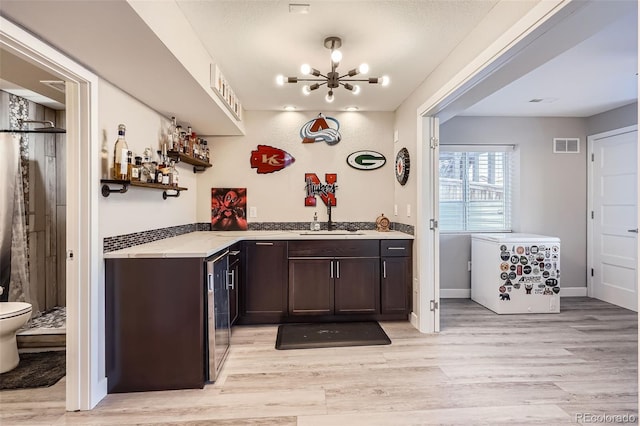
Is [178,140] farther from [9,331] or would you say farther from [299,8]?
[9,331]

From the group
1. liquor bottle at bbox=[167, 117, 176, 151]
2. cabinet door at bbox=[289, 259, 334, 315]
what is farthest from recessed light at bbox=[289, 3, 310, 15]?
cabinet door at bbox=[289, 259, 334, 315]

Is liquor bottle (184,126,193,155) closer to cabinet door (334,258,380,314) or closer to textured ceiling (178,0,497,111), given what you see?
textured ceiling (178,0,497,111)

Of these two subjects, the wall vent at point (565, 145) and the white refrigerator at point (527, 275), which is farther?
the wall vent at point (565, 145)

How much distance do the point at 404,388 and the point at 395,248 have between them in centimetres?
147

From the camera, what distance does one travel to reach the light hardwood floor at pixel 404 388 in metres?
1.85

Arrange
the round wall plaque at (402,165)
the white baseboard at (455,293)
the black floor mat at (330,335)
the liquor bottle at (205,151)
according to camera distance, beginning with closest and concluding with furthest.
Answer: the black floor mat at (330,335), the round wall plaque at (402,165), the liquor bottle at (205,151), the white baseboard at (455,293)

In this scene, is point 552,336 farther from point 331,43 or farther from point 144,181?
point 144,181

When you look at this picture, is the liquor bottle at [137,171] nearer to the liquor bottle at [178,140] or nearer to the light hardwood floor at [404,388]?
the liquor bottle at [178,140]

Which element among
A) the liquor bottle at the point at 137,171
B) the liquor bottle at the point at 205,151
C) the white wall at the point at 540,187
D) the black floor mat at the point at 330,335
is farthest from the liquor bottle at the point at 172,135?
the white wall at the point at 540,187

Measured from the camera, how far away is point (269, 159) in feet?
12.8

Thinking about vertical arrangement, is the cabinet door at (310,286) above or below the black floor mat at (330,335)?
above

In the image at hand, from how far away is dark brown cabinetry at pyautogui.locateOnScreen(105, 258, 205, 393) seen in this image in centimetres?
209

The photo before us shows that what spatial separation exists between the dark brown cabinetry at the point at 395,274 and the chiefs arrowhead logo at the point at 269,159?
1523mm

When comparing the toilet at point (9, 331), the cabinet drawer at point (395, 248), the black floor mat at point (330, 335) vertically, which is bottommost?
the black floor mat at point (330, 335)
